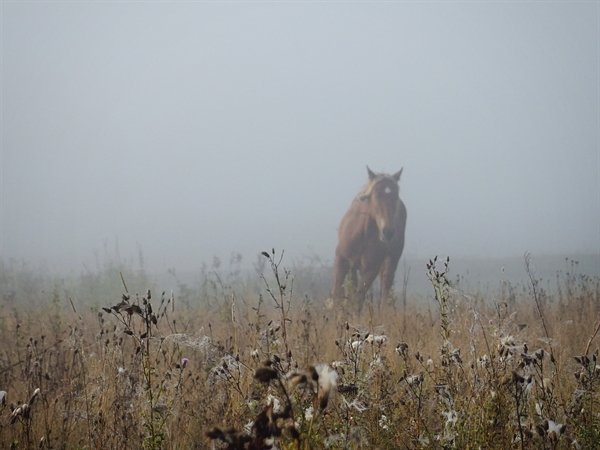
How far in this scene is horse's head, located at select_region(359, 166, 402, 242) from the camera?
31.0 ft

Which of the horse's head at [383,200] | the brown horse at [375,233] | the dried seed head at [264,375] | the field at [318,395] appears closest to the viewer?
the dried seed head at [264,375]

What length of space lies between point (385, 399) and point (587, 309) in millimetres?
4873

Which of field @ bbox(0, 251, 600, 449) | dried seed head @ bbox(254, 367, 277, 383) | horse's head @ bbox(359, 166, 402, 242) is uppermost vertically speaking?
horse's head @ bbox(359, 166, 402, 242)

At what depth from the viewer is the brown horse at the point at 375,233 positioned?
963 centimetres

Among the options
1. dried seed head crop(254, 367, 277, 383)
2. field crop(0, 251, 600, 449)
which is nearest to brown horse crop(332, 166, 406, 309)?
field crop(0, 251, 600, 449)

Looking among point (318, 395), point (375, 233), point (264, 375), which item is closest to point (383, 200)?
point (375, 233)

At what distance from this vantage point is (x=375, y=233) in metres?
9.98

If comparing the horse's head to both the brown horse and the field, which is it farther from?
the field

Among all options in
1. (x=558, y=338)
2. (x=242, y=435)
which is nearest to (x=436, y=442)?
(x=242, y=435)

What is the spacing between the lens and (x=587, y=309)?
6535 mm

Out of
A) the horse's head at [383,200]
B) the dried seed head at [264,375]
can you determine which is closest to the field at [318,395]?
the dried seed head at [264,375]

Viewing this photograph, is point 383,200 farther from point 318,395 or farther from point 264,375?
point 264,375

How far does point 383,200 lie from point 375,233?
0.78 m

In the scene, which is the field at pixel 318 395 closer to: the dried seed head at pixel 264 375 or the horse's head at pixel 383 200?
the dried seed head at pixel 264 375
